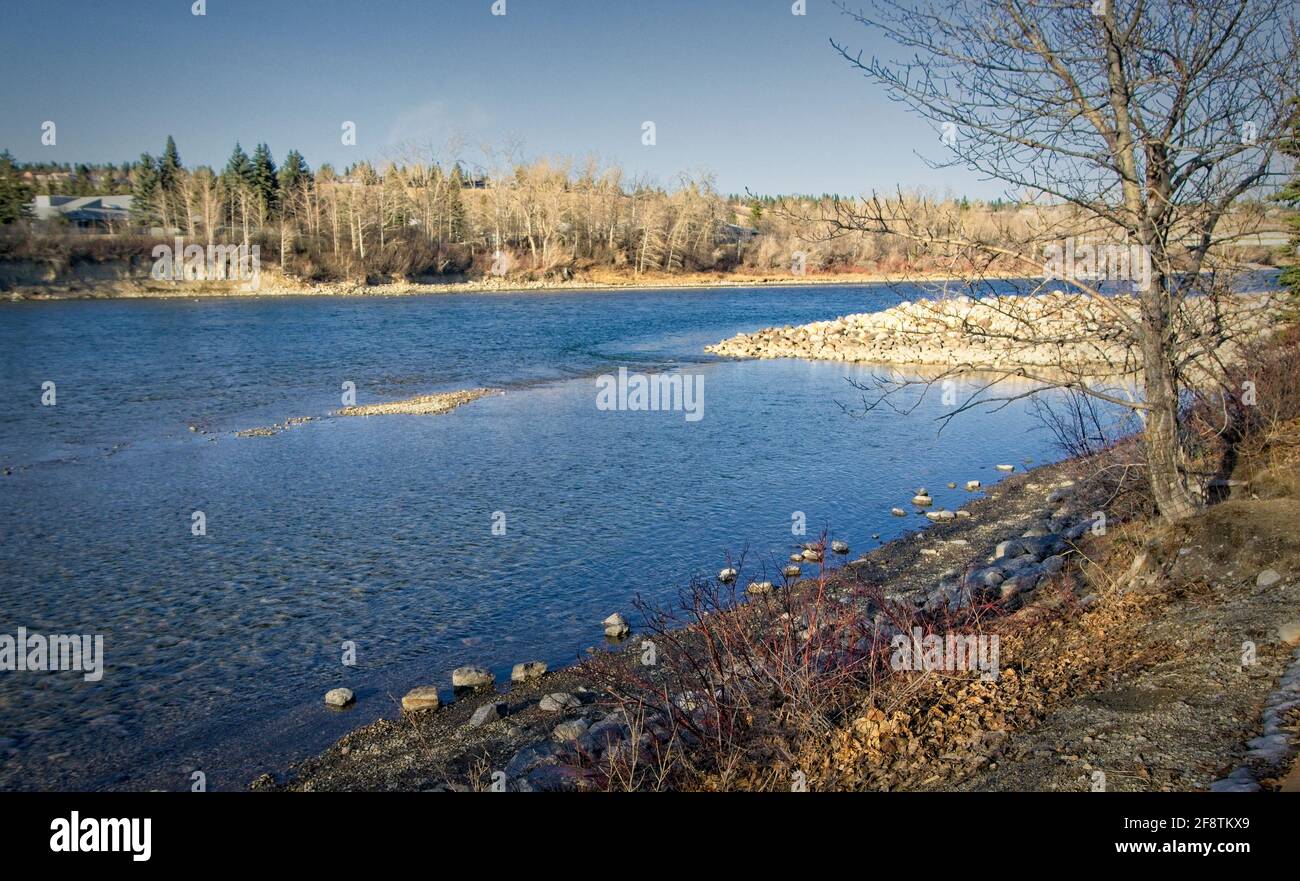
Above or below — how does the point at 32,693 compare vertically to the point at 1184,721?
below

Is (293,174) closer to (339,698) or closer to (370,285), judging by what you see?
(370,285)

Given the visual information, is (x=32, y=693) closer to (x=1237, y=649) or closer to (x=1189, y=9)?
(x=1237, y=649)

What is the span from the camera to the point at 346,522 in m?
15.0

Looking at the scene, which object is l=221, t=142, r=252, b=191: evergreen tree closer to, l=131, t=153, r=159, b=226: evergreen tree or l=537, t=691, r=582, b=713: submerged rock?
l=131, t=153, r=159, b=226: evergreen tree

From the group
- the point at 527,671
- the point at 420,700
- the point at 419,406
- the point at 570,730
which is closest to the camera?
the point at 570,730

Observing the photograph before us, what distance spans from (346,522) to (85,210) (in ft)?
328

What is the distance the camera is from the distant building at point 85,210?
280 feet

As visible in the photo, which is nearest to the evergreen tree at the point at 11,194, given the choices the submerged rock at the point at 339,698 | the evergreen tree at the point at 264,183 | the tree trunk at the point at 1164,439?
the evergreen tree at the point at 264,183

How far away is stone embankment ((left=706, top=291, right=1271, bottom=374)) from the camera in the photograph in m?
7.88

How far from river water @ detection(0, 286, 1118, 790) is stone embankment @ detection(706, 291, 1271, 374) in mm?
974

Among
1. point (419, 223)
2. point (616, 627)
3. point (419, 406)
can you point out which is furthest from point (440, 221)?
point (616, 627)

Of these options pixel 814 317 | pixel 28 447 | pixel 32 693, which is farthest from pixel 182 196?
pixel 32 693
